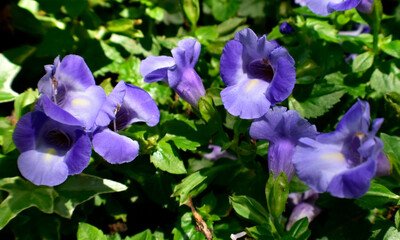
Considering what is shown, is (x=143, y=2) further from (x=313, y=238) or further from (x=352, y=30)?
(x=313, y=238)

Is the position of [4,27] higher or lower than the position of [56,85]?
lower

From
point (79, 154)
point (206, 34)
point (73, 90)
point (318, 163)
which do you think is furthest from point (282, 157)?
point (206, 34)

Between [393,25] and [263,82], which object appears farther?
A: [393,25]

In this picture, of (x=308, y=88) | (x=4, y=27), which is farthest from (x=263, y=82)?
(x=4, y=27)

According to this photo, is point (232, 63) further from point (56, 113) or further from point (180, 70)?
point (56, 113)

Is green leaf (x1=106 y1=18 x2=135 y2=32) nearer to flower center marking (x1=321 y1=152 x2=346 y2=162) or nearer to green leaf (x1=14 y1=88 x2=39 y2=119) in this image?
green leaf (x1=14 y1=88 x2=39 y2=119)

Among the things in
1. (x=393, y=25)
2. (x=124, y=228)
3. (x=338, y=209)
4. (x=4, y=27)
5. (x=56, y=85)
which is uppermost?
(x=56, y=85)

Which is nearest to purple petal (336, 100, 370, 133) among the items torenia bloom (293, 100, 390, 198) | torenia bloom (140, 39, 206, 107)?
torenia bloom (293, 100, 390, 198)
